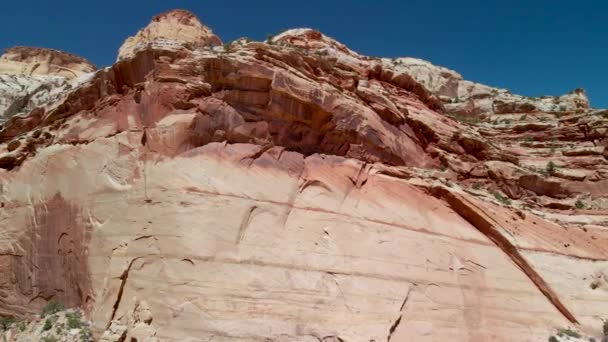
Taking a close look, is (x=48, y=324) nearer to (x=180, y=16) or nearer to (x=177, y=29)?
(x=177, y=29)

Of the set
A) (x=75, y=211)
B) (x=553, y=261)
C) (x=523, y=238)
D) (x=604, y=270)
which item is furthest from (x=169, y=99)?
(x=604, y=270)

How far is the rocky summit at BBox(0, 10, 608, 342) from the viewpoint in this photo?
38.0 feet

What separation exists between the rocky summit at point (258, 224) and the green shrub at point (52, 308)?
6cm

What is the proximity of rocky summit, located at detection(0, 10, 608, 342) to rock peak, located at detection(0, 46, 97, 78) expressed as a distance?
25.4 metres

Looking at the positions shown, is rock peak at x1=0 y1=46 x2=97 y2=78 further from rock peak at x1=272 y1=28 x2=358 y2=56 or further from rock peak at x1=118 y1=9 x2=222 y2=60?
rock peak at x1=272 y1=28 x2=358 y2=56

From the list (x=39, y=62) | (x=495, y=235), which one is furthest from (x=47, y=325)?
(x=39, y=62)

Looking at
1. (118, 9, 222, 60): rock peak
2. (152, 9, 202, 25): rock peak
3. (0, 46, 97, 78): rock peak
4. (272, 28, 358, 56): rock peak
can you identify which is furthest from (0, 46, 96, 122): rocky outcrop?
(272, 28, 358, 56): rock peak

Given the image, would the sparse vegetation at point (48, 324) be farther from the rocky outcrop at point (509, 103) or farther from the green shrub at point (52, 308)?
the rocky outcrop at point (509, 103)

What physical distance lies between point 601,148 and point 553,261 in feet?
30.3

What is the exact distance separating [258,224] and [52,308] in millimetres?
6284

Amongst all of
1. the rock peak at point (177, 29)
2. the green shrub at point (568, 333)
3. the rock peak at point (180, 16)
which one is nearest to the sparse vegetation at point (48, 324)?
the green shrub at point (568, 333)

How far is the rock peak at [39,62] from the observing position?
39.3m

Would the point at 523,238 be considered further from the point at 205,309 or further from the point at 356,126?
the point at 205,309

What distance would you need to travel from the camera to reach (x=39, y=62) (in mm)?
41812
